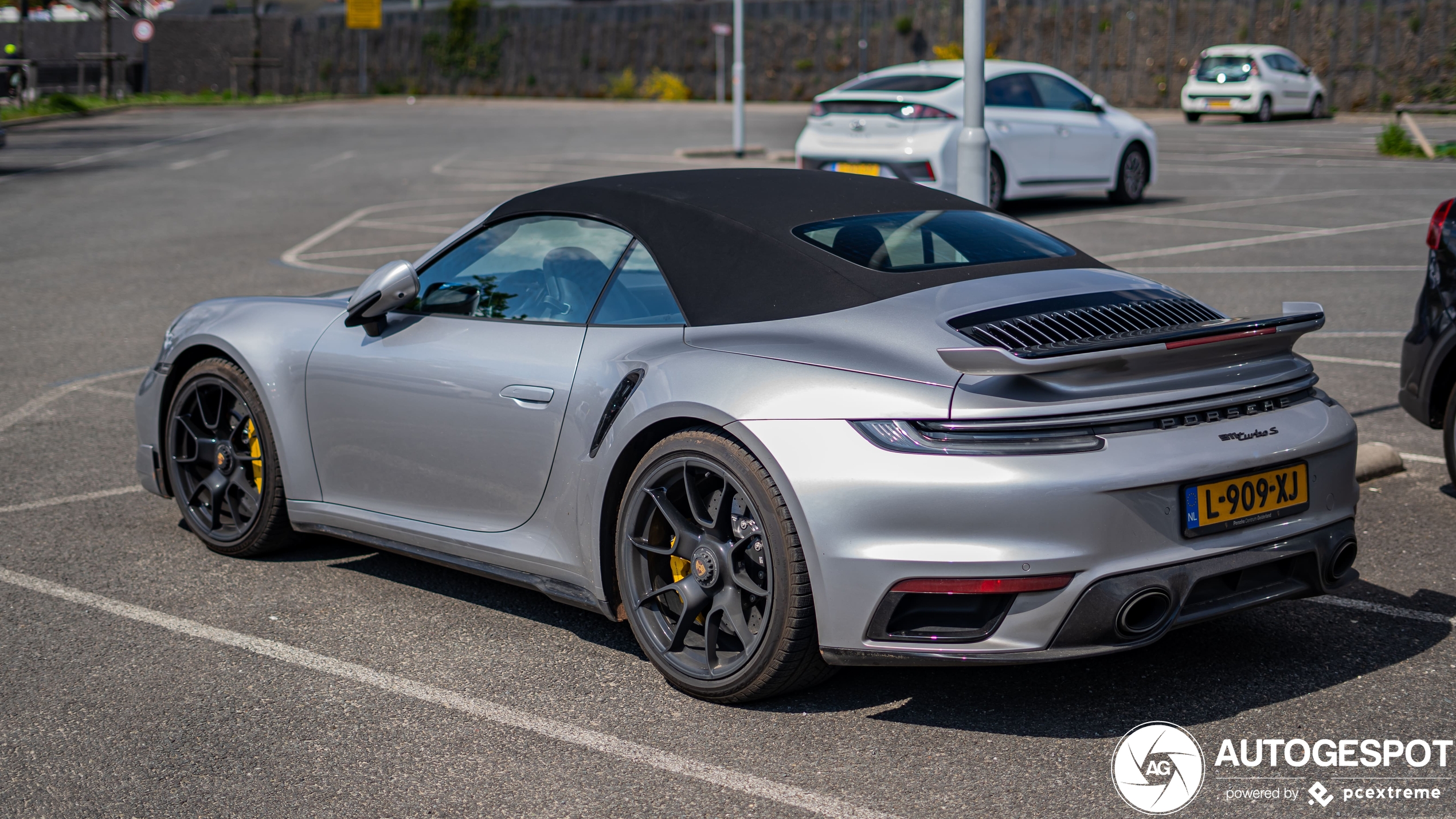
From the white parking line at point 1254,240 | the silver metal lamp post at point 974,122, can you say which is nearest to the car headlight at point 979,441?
the silver metal lamp post at point 974,122

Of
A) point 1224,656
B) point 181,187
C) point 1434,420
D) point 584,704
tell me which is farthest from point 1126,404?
point 181,187

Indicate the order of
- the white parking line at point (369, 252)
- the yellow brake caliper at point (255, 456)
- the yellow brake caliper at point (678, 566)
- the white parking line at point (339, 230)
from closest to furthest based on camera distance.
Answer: the yellow brake caliper at point (678, 566) < the yellow brake caliper at point (255, 456) < the white parking line at point (339, 230) < the white parking line at point (369, 252)

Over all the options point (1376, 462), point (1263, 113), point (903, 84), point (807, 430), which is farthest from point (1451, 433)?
point (1263, 113)

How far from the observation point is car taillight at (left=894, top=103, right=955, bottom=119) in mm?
14234

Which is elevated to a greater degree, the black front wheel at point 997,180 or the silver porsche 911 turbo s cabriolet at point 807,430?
the black front wheel at point 997,180

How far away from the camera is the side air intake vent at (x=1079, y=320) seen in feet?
11.7

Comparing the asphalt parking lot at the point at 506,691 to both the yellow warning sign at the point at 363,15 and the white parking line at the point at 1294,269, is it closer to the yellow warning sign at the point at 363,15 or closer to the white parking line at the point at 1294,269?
the white parking line at the point at 1294,269

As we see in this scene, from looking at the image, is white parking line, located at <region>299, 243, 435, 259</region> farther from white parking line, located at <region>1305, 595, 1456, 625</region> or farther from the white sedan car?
white parking line, located at <region>1305, 595, 1456, 625</region>

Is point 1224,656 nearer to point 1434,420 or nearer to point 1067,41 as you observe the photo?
point 1434,420

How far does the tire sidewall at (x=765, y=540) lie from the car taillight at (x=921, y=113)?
433 inches

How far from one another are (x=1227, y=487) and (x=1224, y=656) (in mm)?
773

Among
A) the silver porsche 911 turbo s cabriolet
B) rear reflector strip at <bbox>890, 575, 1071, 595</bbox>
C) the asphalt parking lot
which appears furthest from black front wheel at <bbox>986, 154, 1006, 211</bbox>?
rear reflector strip at <bbox>890, 575, 1071, 595</bbox>

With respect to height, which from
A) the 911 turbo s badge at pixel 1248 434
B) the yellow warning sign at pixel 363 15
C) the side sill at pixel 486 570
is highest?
the yellow warning sign at pixel 363 15

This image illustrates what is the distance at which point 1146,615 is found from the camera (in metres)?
3.43
